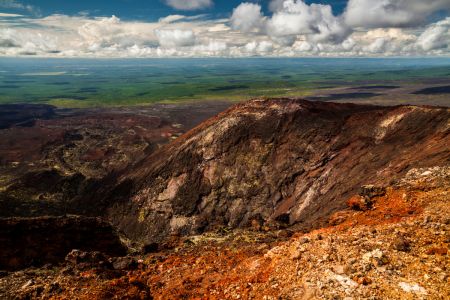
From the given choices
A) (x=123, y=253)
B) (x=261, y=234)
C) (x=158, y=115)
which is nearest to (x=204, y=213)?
(x=123, y=253)

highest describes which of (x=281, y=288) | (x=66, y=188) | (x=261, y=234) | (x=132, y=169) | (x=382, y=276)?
(x=382, y=276)

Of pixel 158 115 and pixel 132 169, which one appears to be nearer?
pixel 132 169

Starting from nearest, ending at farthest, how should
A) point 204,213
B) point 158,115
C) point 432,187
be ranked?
point 432,187, point 204,213, point 158,115

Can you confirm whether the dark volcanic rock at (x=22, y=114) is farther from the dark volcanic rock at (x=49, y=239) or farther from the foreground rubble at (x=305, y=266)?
the foreground rubble at (x=305, y=266)

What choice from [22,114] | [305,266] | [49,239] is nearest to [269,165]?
[49,239]

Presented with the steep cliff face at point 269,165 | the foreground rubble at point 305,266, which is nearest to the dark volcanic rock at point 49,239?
the foreground rubble at point 305,266

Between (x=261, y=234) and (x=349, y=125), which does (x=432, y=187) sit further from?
(x=349, y=125)
